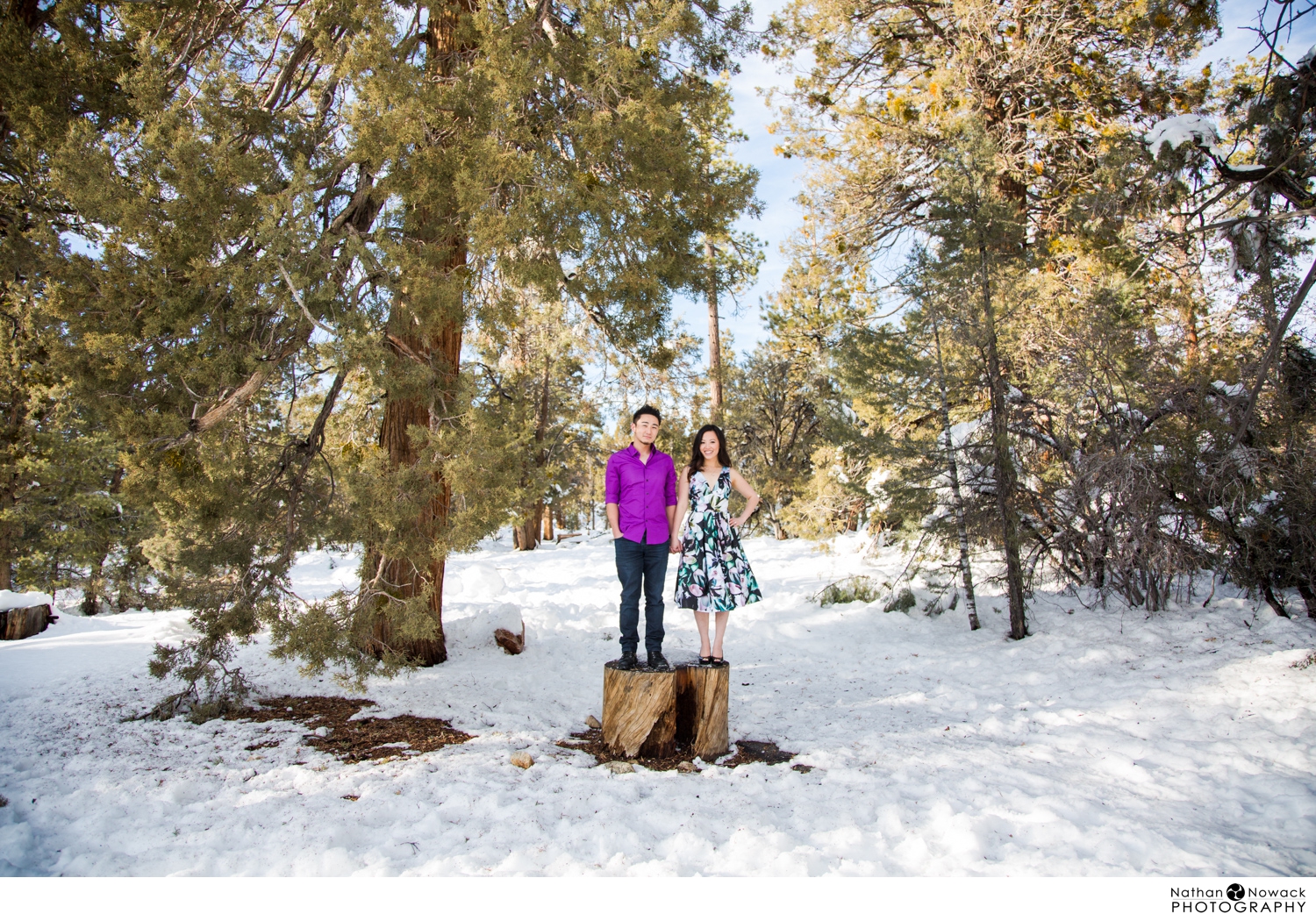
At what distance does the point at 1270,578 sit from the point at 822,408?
17.8 feet

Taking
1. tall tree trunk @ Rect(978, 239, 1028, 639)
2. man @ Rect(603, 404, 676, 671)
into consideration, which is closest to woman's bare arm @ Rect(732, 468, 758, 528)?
man @ Rect(603, 404, 676, 671)

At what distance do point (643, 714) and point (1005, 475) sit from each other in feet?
18.0

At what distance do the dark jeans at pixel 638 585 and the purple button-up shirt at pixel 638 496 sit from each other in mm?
83

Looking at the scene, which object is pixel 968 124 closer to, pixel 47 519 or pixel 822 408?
pixel 822 408

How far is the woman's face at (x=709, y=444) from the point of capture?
5.36 metres

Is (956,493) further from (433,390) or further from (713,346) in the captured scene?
(713,346)

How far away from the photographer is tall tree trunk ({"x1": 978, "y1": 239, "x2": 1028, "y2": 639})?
7.75 m

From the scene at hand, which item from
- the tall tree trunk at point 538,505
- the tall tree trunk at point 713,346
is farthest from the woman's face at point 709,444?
the tall tree trunk at point 538,505

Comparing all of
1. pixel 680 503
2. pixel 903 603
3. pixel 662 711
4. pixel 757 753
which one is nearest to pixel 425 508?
pixel 680 503

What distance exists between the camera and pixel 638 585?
4969mm

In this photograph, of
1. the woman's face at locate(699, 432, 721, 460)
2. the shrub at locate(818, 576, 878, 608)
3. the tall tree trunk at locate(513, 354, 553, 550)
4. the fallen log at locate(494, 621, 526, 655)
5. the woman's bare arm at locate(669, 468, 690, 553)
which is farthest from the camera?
the tall tree trunk at locate(513, 354, 553, 550)

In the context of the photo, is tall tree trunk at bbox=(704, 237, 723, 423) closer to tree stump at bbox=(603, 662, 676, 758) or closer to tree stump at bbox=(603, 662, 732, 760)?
tree stump at bbox=(603, 662, 732, 760)

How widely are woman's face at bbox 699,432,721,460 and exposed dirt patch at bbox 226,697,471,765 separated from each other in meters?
2.70

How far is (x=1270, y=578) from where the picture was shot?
711 cm
